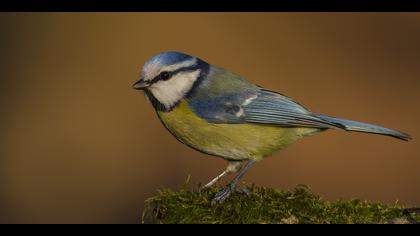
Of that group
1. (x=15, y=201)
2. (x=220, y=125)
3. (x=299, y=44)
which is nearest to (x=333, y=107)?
(x=299, y=44)

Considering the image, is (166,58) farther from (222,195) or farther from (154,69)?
(222,195)

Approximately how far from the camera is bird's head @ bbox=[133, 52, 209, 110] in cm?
360

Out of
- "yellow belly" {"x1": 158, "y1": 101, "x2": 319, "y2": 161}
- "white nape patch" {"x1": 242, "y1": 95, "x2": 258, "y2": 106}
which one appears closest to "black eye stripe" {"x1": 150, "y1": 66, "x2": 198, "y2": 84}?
"yellow belly" {"x1": 158, "y1": 101, "x2": 319, "y2": 161}

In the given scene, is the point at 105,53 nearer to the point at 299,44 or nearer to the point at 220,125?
the point at 299,44

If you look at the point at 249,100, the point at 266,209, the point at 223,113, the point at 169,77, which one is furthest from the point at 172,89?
the point at 266,209

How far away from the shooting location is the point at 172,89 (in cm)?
372

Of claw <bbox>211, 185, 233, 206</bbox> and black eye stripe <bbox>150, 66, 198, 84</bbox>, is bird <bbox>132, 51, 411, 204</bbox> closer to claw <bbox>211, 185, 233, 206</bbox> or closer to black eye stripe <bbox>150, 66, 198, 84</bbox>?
black eye stripe <bbox>150, 66, 198, 84</bbox>

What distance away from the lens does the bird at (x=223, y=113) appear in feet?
11.9

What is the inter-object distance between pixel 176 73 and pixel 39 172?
3.28 m

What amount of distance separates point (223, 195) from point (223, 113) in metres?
0.66

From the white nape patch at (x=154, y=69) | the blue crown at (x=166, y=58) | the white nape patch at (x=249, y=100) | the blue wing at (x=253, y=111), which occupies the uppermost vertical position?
the blue crown at (x=166, y=58)

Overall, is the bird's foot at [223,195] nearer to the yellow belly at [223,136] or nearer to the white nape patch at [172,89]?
the yellow belly at [223,136]

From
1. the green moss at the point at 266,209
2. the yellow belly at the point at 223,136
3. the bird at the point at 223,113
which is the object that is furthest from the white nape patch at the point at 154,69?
the green moss at the point at 266,209

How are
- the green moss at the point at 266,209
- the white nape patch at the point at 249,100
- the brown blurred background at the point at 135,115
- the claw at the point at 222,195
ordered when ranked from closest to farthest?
the green moss at the point at 266,209
the claw at the point at 222,195
the white nape patch at the point at 249,100
the brown blurred background at the point at 135,115
